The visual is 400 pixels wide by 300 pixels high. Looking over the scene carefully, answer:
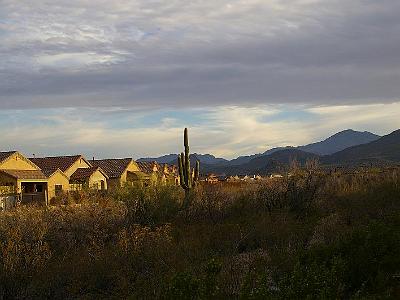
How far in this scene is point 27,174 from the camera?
48.1 m

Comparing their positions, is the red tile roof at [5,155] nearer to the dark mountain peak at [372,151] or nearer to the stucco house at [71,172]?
the stucco house at [71,172]

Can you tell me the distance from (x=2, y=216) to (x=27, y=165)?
105 feet

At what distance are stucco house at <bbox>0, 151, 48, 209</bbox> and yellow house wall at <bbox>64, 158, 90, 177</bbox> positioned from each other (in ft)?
15.6

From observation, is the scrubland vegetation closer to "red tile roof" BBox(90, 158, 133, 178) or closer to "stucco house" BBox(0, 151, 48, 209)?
"stucco house" BBox(0, 151, 48, 209)

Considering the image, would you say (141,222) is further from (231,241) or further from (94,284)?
(94,284)

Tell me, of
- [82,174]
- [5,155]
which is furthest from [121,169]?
[5,155]

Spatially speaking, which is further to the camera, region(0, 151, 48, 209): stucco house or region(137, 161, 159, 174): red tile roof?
region(137, 161, 159, 174): red tile roof

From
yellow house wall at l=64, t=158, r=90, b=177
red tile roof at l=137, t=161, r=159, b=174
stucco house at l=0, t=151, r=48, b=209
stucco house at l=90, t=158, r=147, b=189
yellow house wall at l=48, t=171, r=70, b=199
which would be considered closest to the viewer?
stucco house at l=0, t=151, r=48, b=209

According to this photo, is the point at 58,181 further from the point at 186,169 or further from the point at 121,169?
the point at 186,169


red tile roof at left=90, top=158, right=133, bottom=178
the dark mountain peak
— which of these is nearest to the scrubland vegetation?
red tile roof at left=90, top=158, right=133, bottom=178

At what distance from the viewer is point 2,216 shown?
1938 centimetres

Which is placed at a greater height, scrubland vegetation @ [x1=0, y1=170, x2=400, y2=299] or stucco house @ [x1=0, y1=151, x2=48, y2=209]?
stucco house @ [x1=0, y1=151, x2=48, y2=209]

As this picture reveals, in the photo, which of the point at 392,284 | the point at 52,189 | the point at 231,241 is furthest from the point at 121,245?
the point at 52,189

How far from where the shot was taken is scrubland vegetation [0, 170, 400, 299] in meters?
8.00
